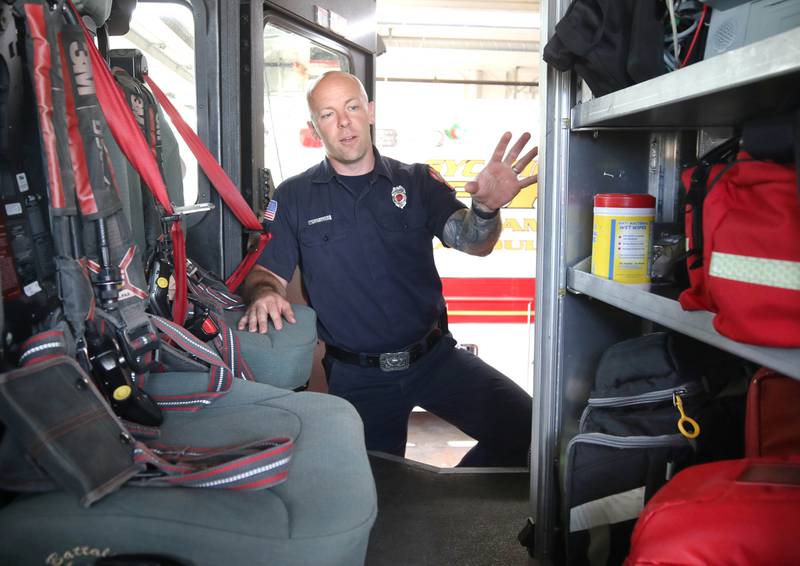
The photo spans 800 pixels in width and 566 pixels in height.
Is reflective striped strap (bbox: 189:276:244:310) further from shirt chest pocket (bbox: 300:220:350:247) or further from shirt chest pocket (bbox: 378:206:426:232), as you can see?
shirt chest pocket (bbox: 378:206:426:232)

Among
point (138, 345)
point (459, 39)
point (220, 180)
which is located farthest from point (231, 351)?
point (459, 39)

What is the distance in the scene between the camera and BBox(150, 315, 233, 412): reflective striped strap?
1.42 metres

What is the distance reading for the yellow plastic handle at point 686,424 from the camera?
Answer: 132 centimetres

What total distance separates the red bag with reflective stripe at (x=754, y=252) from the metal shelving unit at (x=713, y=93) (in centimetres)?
13

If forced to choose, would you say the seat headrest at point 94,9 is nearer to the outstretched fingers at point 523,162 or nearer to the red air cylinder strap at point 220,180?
the red air cylinder strap at point 220,180

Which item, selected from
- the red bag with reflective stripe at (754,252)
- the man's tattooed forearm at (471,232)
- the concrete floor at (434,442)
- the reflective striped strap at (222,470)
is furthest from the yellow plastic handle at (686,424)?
the concrete floor at (434,442)

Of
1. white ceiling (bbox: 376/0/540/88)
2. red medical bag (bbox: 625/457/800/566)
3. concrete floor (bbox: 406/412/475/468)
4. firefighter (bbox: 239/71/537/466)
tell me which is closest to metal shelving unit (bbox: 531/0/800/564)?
red medical bag (bbox: 625/457/800/566)

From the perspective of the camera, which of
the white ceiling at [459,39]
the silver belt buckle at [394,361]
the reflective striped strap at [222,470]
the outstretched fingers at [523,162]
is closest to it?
the reflective striped strap at [222,470]

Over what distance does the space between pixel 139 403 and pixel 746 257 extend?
108 centimetres

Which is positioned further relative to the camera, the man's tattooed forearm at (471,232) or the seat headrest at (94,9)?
the man's tattooed forearm at (471,232)

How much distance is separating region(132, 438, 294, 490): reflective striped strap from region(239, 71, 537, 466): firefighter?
161 cm

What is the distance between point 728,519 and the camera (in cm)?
88

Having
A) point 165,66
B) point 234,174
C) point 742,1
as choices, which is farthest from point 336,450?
point 165,66

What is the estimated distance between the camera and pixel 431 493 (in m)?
2.33
